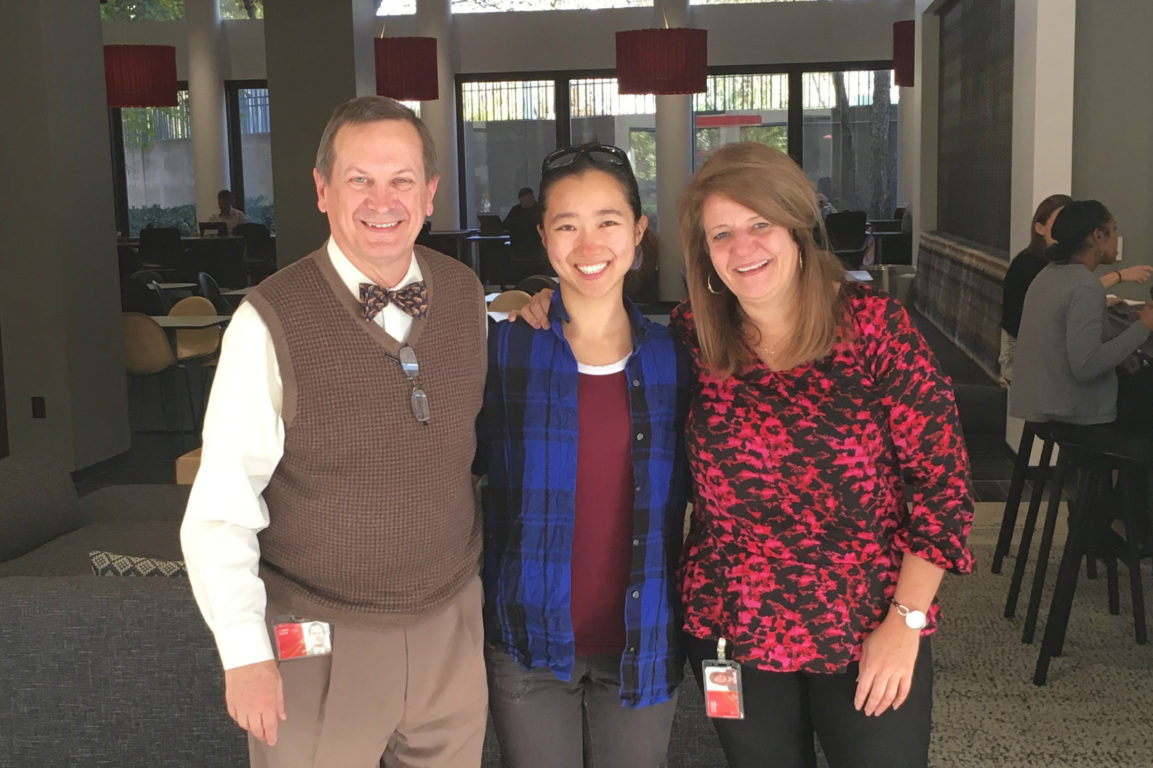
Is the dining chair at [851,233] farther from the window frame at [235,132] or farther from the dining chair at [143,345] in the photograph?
the dining chair at [143,345]

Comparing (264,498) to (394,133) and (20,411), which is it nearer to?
(394,133)

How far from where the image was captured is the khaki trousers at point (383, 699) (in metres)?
1.93

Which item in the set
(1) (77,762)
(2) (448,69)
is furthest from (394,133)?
(2) (448,69)

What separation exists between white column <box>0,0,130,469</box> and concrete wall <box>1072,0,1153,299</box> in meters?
5.87

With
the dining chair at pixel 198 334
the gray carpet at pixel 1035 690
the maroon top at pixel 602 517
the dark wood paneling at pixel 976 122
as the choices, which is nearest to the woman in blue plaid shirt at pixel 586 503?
the maroon top at pixel 602 517

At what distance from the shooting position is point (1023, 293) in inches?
239

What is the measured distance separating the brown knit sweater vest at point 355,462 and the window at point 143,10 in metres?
16.9

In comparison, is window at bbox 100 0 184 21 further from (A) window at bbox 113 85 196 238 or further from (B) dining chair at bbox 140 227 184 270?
(B) dining chair at bbox 140 227 184 270

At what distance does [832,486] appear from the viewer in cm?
194

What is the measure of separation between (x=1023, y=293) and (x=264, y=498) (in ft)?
16.3

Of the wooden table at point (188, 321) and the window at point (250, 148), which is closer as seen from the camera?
the wooden table at point (188, 321)

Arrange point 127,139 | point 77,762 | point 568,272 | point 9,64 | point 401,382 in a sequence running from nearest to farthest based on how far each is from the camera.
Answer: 1. point 401,382
2. point 568,272
3. point 77,762
4. point 9,64
5. point 127,139

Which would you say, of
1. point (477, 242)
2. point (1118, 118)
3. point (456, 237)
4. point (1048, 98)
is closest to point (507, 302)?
point (1048, 98)

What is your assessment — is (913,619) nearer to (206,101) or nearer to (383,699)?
(383,699)
